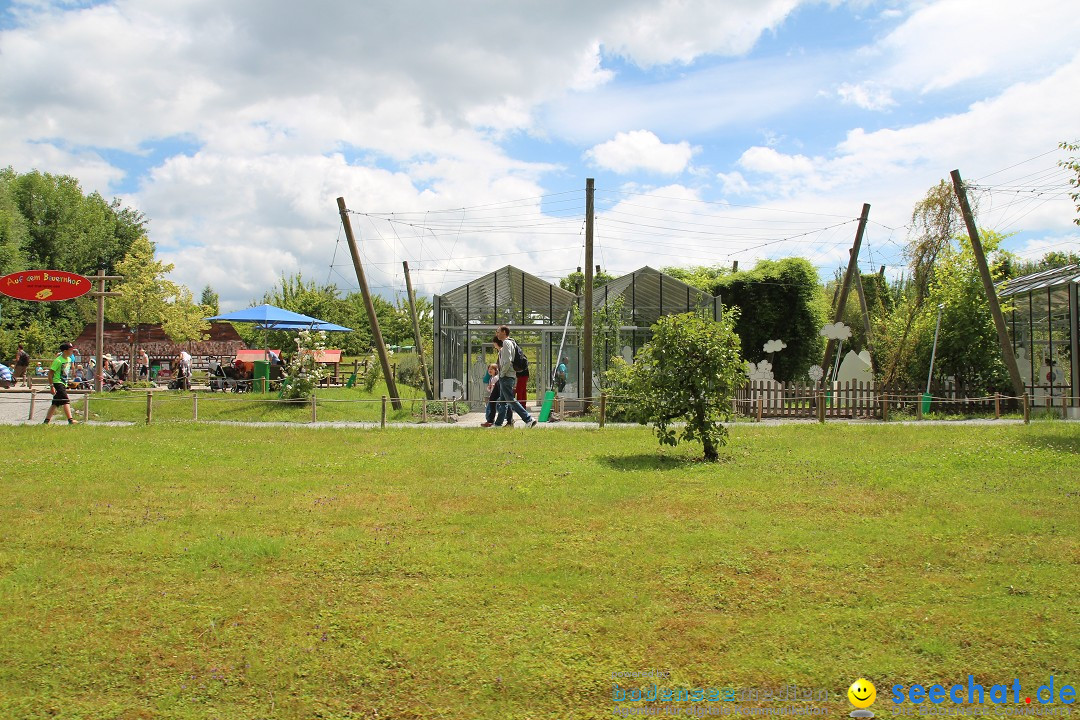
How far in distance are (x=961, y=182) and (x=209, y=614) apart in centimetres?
2059

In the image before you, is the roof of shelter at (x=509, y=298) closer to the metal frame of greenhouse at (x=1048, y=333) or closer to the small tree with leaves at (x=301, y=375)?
the small tree with leaves at (x=301, y=375)

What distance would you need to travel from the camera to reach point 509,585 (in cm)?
549

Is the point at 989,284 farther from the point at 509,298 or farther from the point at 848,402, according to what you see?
the point at 509,298

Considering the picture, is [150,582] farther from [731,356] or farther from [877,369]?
[877,369]

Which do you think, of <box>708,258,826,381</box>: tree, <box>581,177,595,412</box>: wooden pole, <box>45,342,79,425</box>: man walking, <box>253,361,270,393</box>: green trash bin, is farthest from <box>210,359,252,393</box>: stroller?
<box>708,258,826,381</box>: tree

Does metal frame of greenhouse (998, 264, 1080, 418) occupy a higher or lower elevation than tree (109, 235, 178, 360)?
lower

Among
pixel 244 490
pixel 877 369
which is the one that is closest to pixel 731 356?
pixel 244 490

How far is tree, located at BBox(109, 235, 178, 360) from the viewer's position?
41594 mm

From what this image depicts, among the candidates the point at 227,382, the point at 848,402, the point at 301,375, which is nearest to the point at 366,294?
the point at 301,375

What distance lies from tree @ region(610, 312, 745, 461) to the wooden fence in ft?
30.5

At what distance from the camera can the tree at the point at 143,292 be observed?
41.6m

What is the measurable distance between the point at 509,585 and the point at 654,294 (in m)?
19.3

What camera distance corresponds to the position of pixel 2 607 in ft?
16.9

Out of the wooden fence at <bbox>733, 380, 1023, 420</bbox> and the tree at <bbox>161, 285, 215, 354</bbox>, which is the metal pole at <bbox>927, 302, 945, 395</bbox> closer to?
the wooden fence at <bbox>733, 380, 1023, 420</bbox>
